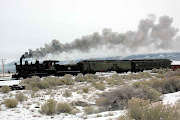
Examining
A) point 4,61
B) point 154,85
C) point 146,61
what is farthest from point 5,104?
point 4,61

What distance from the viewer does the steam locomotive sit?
30312 millimetres

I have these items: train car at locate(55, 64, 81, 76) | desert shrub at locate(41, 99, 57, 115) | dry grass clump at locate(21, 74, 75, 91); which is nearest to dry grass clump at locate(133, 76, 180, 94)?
desert shrub at locate(41, 99, 57, 115)

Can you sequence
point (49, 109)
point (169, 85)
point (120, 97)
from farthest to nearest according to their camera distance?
point (169, 85) < point (120, 97) < point (49, 109)

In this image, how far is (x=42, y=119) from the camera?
10.5 metres

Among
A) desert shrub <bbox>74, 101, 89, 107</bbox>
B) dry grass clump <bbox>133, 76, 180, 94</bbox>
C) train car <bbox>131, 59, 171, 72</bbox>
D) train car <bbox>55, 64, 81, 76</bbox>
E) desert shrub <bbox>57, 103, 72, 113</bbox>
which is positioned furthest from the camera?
train car <bbox>131, 59, 171, 72</bbox>

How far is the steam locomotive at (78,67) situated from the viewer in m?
30.3

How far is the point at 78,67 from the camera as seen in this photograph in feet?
113

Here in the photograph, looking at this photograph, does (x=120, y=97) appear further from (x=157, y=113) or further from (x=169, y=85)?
(x=157, y=113)

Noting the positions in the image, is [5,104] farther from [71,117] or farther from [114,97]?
[114,97]

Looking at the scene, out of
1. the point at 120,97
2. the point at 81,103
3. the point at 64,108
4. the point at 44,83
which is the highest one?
the point at 44,83

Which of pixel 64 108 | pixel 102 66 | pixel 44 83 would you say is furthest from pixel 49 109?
pixel 102 66

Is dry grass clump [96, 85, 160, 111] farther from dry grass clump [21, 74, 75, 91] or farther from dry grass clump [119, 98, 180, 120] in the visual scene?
dry grass clump [21, 74, 75, 91]

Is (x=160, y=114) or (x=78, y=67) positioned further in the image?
(x=78, y=67)

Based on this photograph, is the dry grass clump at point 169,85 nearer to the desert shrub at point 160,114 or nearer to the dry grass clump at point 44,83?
the dry grass clump at point 44,83
